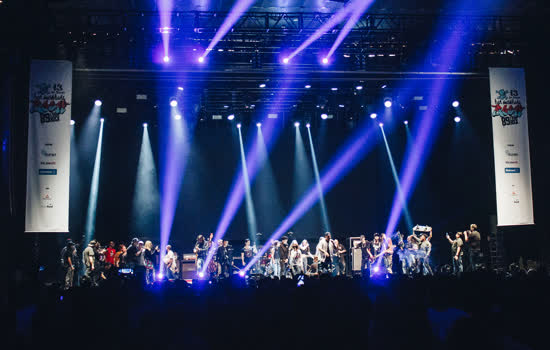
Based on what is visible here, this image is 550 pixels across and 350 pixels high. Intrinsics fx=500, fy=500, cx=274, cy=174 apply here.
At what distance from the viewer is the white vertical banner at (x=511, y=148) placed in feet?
38.3

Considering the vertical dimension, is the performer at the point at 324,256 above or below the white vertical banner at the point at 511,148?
below

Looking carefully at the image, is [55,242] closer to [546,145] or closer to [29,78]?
[29,78]

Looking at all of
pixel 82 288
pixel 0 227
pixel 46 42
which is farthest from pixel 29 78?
pixel 82 288

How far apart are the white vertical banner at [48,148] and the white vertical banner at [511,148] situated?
9794mm

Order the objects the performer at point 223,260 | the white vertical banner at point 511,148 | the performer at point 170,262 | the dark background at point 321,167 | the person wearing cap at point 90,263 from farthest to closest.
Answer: the dark background at point 321,167 → the performer at point 223,260 → the performer at point 170,262 → the person wearing cap at point 90,263 → the white vertical banner at point 511,148

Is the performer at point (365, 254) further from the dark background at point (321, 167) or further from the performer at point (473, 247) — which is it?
the performer at point (473, 247)

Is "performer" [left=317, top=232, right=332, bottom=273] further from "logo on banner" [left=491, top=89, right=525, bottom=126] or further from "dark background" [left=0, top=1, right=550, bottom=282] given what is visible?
"logo on banner" [left=491, top=89, right=525, bottom=126]

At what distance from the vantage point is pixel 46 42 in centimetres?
1311

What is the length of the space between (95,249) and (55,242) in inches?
163

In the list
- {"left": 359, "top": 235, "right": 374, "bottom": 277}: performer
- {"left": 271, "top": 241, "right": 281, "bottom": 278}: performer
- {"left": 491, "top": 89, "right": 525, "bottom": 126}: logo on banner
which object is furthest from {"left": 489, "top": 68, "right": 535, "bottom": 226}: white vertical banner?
{"left": 271, "top": 241, "right": 281, "bottom": 278}: performer

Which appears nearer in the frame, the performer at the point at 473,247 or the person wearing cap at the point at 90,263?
the person wearing cap at the point at 90,263

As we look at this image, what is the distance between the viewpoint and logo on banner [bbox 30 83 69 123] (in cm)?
1079

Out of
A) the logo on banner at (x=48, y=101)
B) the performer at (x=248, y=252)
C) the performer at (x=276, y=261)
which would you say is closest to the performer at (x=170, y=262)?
the performer at (x=248, y=252)

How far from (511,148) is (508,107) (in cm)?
102
